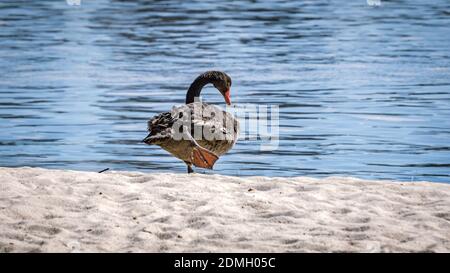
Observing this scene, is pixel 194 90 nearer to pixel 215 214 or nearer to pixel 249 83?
pixel 215 214

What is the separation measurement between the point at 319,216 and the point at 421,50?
16.1 meters

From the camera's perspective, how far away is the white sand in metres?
6.73

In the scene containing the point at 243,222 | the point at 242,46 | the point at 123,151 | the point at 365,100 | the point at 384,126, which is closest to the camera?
the point at 243,222

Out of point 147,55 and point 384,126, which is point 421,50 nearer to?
point 147,55

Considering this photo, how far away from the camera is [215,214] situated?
24.6ft

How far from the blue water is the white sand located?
9.22 feet

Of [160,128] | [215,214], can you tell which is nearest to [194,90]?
[160,128]

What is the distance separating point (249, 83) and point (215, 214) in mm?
11400

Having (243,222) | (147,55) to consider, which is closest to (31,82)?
(147,55)

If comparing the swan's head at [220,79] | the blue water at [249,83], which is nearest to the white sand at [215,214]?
the blue water at [249,83]

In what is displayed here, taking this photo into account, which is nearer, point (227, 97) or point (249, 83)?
point (227, 97)

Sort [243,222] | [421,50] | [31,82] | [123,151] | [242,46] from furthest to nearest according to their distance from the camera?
[242,46] → [421,50] → [31,82] → [123,151] → [243,222]

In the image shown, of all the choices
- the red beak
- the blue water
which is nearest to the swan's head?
the red beak

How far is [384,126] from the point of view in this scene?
47.5ft
